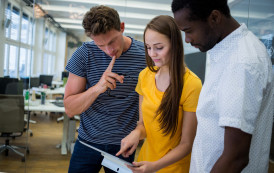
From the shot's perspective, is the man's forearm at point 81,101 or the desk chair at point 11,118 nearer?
the man's forearm at point 81,101

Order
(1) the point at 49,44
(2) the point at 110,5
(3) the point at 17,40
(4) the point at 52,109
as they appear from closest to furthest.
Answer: (3) the point at 17,40 < (4) the point at 52,109 < (1) the point at 49,44 < (2) the point at 110,5

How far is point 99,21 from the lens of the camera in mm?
1181

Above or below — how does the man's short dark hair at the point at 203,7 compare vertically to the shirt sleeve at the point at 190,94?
above

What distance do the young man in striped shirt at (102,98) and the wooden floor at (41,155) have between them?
3.92ft

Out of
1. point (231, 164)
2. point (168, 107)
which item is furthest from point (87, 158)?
point (231, 164)

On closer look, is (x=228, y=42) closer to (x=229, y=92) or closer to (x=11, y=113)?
(x=229, y=92)

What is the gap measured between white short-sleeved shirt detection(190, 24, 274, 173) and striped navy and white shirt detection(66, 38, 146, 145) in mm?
548

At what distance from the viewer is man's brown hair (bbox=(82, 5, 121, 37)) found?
118cm

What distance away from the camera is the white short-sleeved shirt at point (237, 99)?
24.4 inches

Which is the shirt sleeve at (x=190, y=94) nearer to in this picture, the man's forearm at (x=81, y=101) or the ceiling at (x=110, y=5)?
the man's forearm at (x=81, y=101)

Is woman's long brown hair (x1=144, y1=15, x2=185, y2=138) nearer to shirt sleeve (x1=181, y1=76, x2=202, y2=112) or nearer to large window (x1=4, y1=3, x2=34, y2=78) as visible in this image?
shirt sleeve (x1=181, y1=76, x2=202, y2=112)

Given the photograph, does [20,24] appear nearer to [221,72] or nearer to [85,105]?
[85,105]

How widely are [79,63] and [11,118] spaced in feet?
8.09

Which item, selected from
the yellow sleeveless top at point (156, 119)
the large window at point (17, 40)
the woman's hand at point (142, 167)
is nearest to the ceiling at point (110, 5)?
the large window at point (17, 40)
